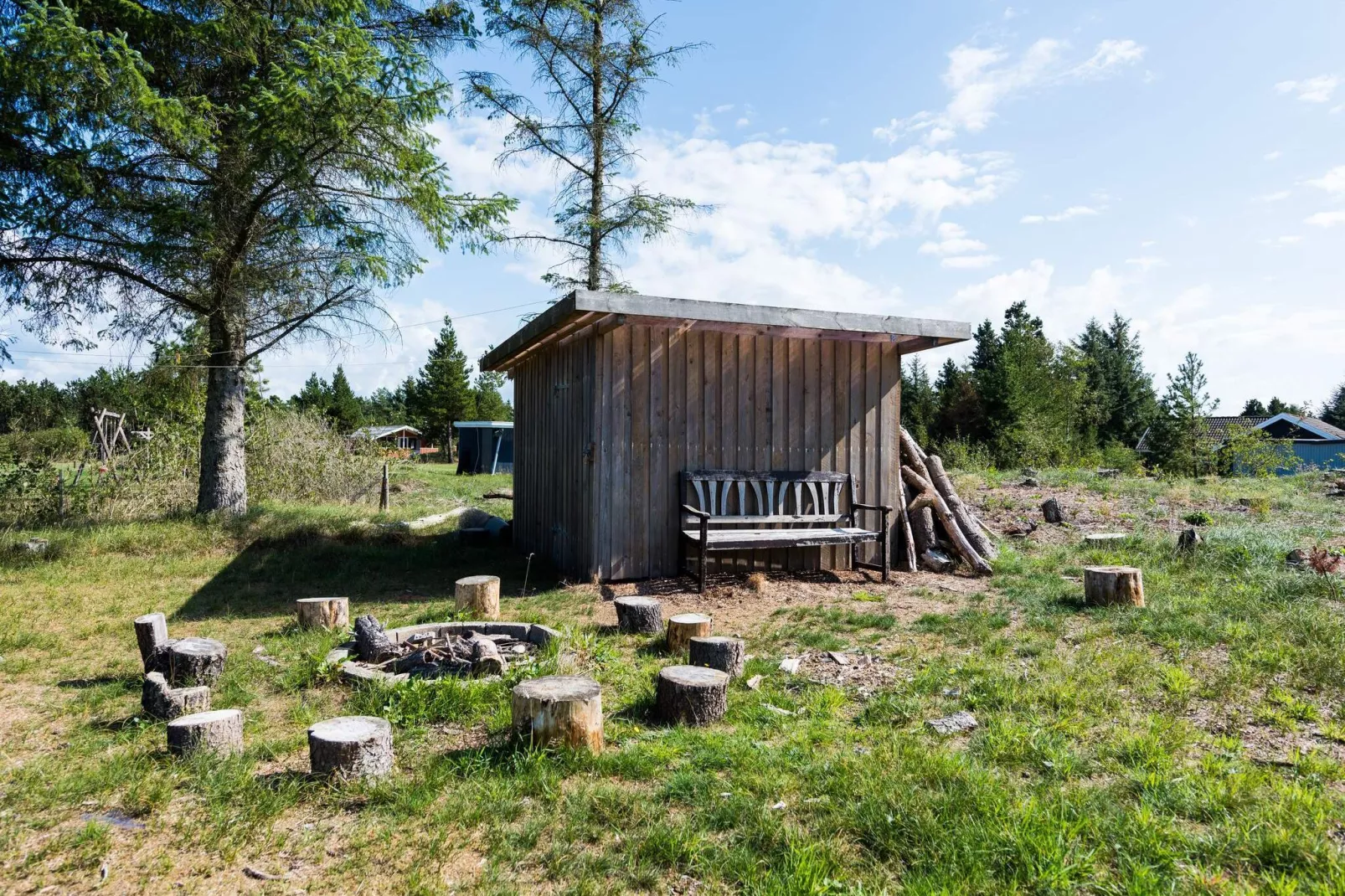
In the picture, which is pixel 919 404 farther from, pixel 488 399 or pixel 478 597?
pixel 478 597

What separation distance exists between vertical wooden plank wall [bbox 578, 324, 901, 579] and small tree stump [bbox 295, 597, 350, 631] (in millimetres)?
2293

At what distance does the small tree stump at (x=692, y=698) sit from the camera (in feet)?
11.5

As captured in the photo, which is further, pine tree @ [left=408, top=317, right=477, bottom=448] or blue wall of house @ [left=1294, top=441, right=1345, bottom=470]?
pine tree @ [left=408, top=317, right=477, bottom=448]

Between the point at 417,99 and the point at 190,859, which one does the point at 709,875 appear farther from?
the point at 417,99

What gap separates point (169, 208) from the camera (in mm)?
8398

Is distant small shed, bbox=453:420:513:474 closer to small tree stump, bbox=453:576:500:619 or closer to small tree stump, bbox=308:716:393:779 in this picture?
small tree stump, bbox=453:576:500:619

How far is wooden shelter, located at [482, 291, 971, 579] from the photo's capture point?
6.91 meters

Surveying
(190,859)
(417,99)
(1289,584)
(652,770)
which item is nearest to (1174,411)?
(1289,584)

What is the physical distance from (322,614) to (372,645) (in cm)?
126

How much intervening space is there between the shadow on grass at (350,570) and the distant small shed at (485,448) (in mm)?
16562

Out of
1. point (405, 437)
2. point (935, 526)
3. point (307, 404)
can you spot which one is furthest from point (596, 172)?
point (405, 437)

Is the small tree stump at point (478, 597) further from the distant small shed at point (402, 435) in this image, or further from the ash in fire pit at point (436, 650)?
the distant small shed at point (402, 435)

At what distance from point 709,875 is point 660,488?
503 centimetres

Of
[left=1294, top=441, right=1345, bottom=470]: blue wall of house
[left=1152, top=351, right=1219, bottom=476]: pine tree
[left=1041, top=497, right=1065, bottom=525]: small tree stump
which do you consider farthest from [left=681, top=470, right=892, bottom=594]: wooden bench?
[left=1294, top=441, right=1345, bottom=470]: blue wall of house
